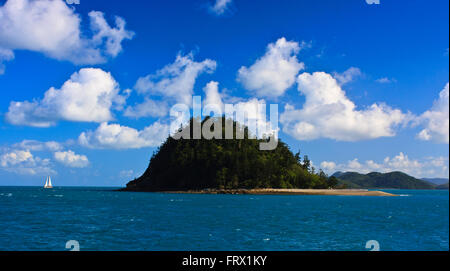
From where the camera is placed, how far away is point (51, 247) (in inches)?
1451

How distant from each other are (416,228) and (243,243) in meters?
36.6
